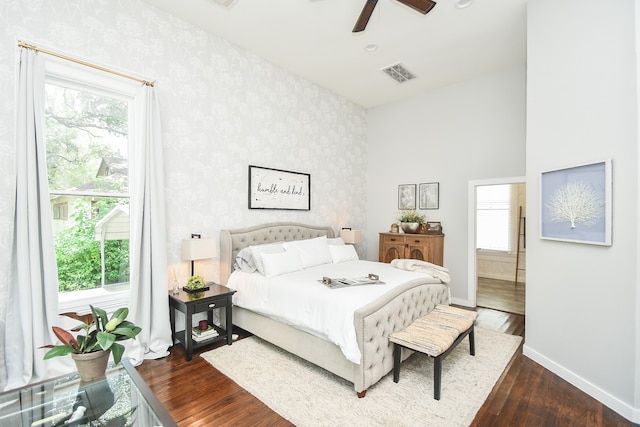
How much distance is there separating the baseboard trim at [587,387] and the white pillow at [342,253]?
88.5 inches

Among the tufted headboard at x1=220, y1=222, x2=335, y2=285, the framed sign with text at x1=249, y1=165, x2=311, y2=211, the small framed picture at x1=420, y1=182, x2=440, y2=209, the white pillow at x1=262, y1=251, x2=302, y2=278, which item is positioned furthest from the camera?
the small framed picture at x1=420, y1=182, x2=440, y2=209

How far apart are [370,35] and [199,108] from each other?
2.20 metres

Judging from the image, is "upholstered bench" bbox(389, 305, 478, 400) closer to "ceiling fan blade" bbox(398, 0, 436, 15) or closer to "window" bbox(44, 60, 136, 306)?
"ceiling fan blade" bbox(398, 0, 436, 15)

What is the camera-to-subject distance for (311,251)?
4012mm

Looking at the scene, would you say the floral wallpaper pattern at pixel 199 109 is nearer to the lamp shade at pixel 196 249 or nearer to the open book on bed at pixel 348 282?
the lamp shade at pixel 196 249

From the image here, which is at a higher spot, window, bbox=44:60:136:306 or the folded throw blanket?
window, bbox=44:60:136:306

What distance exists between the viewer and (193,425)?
6.64ft

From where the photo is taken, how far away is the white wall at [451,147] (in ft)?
14.6

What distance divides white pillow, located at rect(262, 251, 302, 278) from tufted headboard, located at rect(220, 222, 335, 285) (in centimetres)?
52

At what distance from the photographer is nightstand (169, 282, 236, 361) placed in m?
2.91

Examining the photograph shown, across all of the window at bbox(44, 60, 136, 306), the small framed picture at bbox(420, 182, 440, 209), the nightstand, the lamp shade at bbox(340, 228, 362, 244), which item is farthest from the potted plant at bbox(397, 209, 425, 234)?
the window at bbox(44, 60, 136, 306)

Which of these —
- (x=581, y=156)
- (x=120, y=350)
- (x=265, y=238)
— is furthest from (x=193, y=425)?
(x=581, y=156)

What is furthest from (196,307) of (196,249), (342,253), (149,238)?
(342,253)

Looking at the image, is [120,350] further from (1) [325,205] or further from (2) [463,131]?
(2) [463,131]
